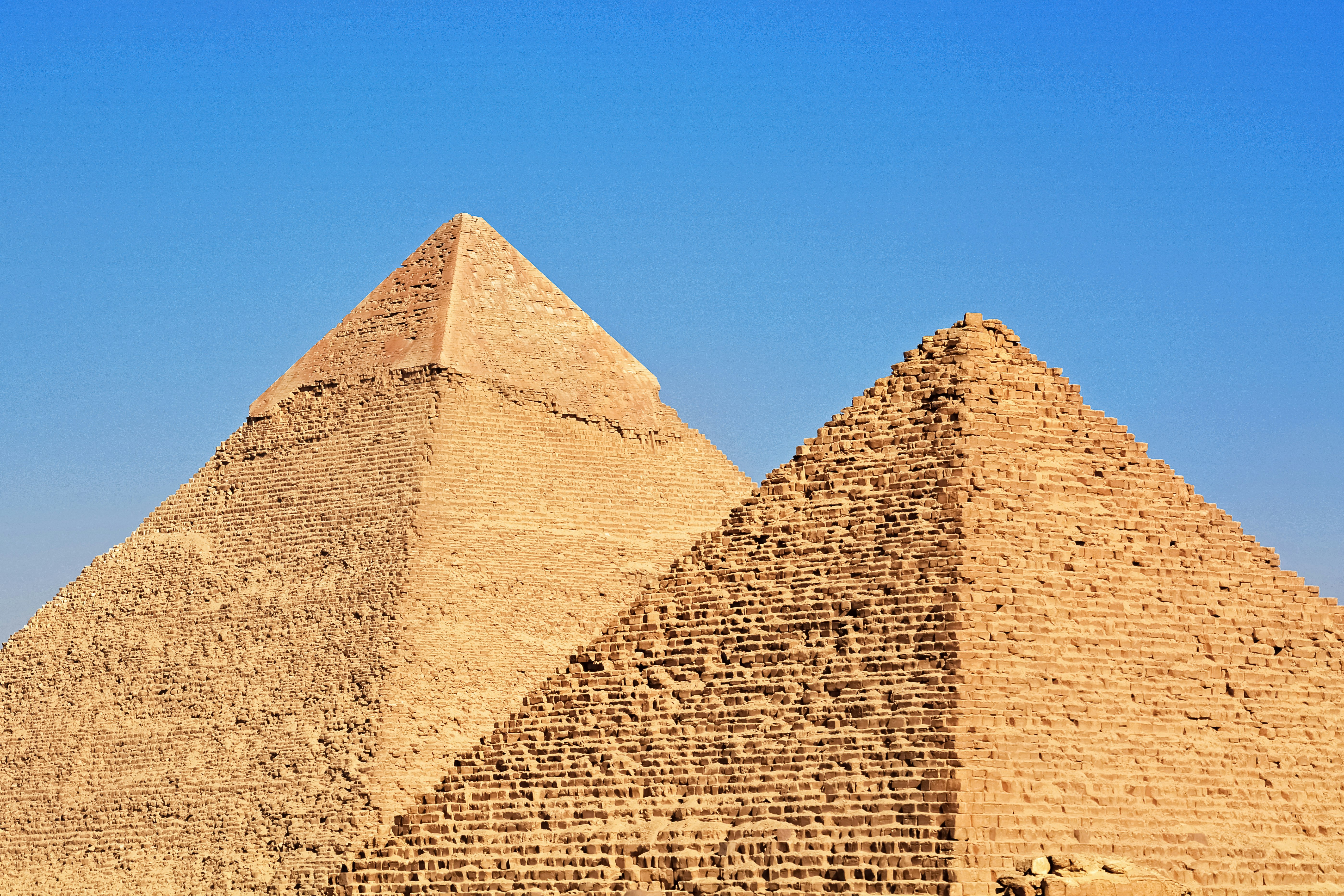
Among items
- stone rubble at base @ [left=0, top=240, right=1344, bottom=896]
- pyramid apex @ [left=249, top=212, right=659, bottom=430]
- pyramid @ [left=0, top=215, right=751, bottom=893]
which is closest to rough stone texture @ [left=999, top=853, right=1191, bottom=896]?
stone rubble at base @ [left=0, top=240, right=1344, bottom=896]

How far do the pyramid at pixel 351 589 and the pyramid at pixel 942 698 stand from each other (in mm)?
10279

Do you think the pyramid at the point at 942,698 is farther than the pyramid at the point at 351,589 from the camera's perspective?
No

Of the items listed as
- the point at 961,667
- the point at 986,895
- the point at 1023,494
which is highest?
the point at 1023,494

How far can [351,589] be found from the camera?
41.9 meters

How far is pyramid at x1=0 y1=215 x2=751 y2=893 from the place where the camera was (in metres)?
39.1

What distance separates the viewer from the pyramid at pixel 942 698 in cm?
2470

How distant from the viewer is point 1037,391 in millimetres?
29016

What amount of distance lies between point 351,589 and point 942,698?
721 inches

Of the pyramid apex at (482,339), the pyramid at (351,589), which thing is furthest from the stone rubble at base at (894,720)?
the pyramid apex at (482,339)

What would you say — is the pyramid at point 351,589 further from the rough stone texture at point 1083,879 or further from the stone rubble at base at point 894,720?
the rough stone texture at point 1083,879

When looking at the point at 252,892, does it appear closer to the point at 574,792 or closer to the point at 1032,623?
the point at 574,792

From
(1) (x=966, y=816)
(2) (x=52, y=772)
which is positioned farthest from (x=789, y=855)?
(2) (x=52, y=772)

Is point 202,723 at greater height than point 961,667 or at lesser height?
greater

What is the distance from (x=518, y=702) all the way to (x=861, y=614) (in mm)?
14237
